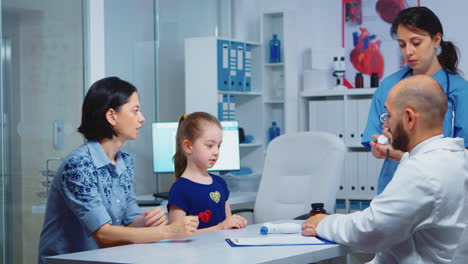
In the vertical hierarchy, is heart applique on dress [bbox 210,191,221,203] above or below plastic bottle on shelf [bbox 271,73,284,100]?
below

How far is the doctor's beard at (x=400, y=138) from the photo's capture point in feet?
6.93

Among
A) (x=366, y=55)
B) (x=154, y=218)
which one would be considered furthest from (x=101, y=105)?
(x=366, y=55)

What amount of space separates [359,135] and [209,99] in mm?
1332

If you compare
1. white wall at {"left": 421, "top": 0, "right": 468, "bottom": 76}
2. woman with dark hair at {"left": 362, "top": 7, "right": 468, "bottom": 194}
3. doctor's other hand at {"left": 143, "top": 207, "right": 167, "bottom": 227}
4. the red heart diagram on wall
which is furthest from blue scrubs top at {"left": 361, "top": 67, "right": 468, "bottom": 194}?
the red heart diagram on wall

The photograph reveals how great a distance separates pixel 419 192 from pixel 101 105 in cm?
119

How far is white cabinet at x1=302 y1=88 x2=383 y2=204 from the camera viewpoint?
578 centimetres

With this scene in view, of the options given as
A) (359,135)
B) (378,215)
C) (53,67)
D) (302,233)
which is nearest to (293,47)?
(359,135)

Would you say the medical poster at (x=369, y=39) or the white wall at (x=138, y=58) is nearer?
the white wall at (x=138, y=58)

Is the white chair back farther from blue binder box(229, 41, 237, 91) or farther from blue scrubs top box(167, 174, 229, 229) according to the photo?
blue binder box(229, 41, 237, 91)

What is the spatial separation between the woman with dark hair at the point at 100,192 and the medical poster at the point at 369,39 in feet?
13.3

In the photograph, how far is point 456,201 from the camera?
1988 millimetres

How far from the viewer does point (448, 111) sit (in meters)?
2.91

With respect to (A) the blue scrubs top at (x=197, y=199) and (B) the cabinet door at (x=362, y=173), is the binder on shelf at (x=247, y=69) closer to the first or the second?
(B) the cabinet door at (x=362, y=173)

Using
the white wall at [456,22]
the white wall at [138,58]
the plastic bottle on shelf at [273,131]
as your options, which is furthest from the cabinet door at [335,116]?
the white wall at [138,58]
